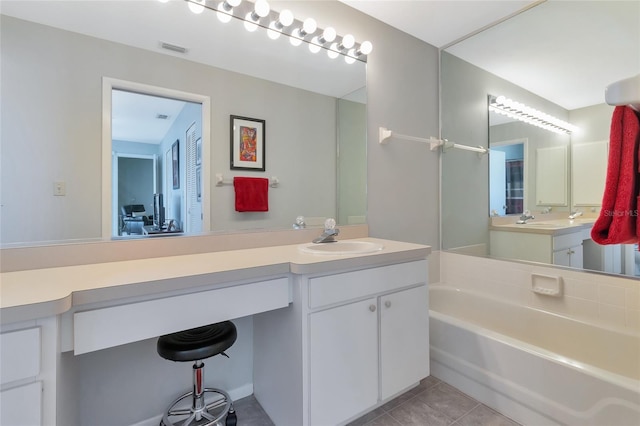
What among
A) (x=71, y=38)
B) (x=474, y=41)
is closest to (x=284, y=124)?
(x=71, y=38)

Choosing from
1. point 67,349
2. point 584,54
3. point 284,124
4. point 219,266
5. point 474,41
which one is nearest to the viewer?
point 67,349

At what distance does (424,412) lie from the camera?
1.53 m

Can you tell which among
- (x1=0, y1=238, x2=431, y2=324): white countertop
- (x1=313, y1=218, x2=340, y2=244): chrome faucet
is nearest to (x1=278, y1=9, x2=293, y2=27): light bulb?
(x1=313, y1=218, x2=340, y2=244): chrome faucet

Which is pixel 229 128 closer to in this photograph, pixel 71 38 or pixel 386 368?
pixel 71 38

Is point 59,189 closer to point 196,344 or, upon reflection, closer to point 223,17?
point 196,344

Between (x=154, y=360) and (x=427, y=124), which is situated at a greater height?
(x=427, y=124)

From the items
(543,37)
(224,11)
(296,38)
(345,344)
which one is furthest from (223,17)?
(543,37)

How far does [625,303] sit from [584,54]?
5.03 ft

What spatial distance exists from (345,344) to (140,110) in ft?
4.56

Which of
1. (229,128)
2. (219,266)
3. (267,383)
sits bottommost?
(267,383)

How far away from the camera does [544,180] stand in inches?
84.8

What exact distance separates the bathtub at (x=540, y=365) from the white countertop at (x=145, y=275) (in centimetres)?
74

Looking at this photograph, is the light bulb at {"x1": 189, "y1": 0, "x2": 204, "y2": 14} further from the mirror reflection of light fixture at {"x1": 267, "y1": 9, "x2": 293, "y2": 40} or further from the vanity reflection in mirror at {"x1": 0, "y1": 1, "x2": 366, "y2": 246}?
the mirror reflection of light fixture at {"x1": 267, "y1": 9, "x2": 293, "y2": 40}

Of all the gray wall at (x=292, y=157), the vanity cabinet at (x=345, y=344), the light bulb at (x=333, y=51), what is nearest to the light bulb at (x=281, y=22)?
the gray wall at (x=292, y=157)
